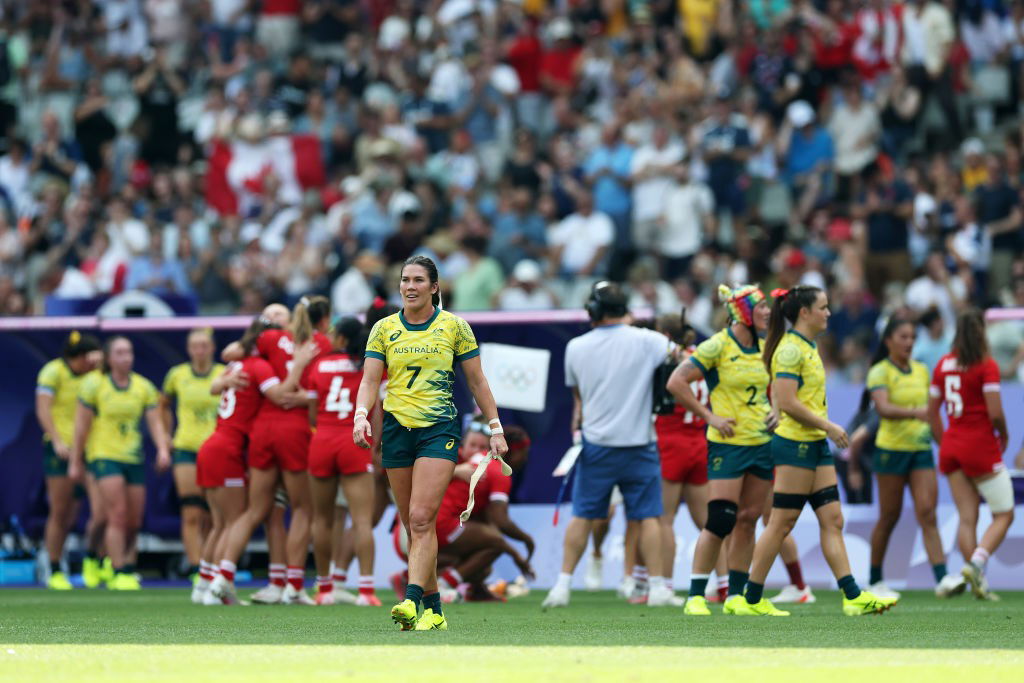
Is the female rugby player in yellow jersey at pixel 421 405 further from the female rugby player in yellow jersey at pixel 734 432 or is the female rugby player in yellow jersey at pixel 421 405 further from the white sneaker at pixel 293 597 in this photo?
the white sneaker at pixel 293 597

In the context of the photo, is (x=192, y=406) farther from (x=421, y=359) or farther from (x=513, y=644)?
(x=513, y=644)

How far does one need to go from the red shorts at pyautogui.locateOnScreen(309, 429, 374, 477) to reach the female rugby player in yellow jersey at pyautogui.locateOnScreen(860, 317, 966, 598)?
426 cm

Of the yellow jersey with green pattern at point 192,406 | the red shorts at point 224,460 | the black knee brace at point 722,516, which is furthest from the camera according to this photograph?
the yellow jersey with green pattern at point 192,406

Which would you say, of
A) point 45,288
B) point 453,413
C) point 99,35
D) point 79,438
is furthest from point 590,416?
point 99,35

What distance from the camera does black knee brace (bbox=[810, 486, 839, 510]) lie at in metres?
11.6

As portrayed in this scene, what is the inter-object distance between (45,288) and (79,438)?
7113 millimetres

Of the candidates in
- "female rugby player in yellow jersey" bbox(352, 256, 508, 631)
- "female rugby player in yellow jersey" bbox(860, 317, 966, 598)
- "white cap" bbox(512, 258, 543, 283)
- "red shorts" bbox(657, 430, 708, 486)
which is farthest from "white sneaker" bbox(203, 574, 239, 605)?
"white cap" bbox(512, 258, 543, 283)

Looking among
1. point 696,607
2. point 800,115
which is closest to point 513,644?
point 696,607

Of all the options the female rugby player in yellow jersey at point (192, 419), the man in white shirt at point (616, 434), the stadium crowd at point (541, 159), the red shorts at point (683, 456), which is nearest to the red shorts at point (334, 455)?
the man in white shirt at point (616, 434)

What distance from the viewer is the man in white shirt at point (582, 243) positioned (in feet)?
69.3

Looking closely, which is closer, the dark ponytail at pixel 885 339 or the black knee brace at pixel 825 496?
the black knee brace at pixel 825 496

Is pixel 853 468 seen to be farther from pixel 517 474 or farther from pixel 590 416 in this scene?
pixel 590 416

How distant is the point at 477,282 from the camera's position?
2033 centimetres

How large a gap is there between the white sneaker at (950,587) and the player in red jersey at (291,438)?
5.05 metres
